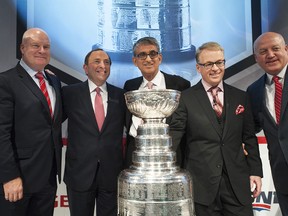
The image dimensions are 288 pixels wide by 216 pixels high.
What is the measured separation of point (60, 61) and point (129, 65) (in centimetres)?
53

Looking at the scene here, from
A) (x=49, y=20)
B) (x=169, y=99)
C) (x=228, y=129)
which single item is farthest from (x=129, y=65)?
(x=169, y=99)

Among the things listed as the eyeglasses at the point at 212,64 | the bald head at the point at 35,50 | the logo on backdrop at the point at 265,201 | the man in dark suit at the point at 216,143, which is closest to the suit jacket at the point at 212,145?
the man in dark suit at the point at 216,143

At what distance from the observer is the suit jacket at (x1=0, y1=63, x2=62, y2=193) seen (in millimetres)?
1557

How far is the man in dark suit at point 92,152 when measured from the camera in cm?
178

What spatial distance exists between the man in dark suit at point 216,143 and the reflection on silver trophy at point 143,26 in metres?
1.04

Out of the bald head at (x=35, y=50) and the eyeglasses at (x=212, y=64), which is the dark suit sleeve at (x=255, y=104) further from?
the bald head at (x=35, y=50)

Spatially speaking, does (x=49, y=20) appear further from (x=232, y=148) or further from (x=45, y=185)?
(x=232, y=148)

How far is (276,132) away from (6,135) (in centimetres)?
133

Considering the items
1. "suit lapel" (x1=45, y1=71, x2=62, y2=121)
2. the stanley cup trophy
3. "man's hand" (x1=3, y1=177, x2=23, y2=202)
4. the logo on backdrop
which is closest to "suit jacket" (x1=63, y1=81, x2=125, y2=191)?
"suit lapel" (x1=45, y1=71, x2=62, y2=121)

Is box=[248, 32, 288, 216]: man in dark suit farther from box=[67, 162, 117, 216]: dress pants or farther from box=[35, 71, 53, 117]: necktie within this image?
box=[35, 71, 53, 117]: necktie

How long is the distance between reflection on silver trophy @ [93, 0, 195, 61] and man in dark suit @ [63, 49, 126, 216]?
627mm

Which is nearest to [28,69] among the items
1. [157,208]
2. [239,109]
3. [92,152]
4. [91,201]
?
[92,152]

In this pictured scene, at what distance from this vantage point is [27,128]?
62.8 inches

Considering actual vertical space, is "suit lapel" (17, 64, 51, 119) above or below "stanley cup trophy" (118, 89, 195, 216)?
above
